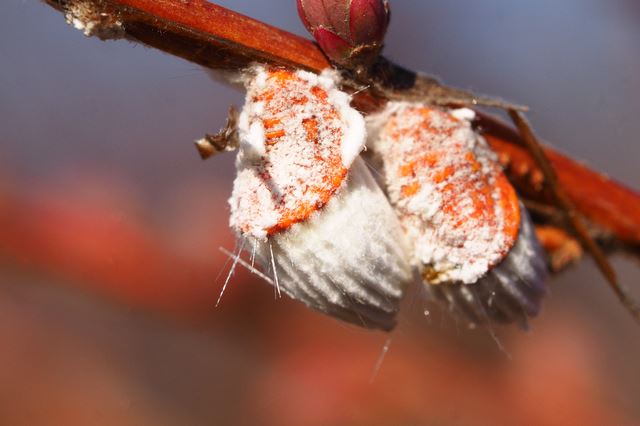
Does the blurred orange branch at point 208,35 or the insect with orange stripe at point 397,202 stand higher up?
the blurred orange branch at point 208,35

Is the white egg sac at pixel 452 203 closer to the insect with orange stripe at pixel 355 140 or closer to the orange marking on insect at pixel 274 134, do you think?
the insect with orange stripe at pixel 355 140

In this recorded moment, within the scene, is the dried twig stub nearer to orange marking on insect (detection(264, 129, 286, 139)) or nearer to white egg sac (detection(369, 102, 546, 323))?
orange marking on insect (detection(264, 129, 286, 139))

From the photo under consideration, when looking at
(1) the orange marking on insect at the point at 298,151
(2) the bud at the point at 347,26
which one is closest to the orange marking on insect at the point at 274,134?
(1) the orange marking on insect at the point at 298,151

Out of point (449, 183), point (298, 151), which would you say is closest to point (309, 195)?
point (298, 151)

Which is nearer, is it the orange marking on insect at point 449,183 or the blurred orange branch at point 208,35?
the blurred orange branch at point 208,35

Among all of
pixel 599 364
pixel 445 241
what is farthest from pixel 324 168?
pixel 599 364

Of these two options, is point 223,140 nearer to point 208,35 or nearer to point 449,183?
point 208,35

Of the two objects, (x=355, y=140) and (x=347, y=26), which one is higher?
(x=347, y=26)

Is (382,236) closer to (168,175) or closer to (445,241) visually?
(445,241)
